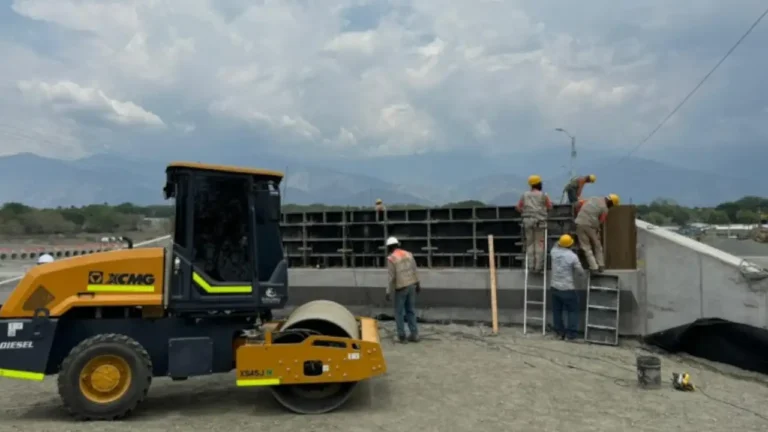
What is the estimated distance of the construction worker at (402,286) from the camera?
11262 mm

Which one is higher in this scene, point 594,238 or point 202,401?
point 594,238

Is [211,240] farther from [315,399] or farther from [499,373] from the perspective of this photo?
[499,373]

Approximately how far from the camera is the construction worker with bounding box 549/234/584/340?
11.4m

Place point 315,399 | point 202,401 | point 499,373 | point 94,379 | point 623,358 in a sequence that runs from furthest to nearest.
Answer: point 623,358 → point 499,373 → point 202,401 → point 315,399 → point 94,379

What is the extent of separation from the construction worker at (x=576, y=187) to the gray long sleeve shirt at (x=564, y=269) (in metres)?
1.85

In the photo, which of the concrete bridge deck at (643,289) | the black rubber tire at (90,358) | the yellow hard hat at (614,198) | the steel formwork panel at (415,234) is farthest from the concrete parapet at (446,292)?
the black rubber tire at (90,358)

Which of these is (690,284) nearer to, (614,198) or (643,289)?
(643,289)

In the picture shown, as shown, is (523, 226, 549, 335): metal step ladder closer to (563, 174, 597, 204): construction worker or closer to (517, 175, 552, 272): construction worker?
(517, 175, 552, 272): construction worker

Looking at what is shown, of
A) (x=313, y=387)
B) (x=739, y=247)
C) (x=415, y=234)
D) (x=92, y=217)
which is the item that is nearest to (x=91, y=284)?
(x=313, y=387)

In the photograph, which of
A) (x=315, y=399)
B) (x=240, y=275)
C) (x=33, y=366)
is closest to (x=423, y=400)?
(x=315, y=399)

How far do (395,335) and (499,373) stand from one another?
311 cm

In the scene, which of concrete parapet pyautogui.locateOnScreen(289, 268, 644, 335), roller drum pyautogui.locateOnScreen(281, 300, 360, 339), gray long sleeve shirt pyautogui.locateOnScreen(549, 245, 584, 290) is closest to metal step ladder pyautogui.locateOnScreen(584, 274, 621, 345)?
concrete parapet pyautogui.locateOnScreen(289, 268, 644, 335)

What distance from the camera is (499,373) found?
915 cm

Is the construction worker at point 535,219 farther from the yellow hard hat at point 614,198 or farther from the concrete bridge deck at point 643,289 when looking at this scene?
the yellow hard hat at point 614,198
